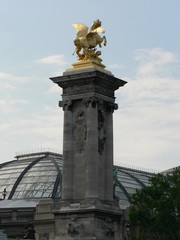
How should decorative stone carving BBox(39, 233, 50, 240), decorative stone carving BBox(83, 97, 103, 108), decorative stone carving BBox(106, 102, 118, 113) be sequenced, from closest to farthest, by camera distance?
decorative stone carving BBox(83, 97, 103, 108) → decorative stone carving BBox(106, 102, 118, 113) → decorative stone carving BBox(39, 233, 50, 240)

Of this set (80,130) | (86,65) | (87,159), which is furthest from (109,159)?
(86,65)

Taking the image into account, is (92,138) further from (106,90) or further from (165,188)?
A: (165,188)

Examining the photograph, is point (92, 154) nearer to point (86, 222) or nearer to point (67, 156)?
point (67, 156)

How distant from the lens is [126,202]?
129m

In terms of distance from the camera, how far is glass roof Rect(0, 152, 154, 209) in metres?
128

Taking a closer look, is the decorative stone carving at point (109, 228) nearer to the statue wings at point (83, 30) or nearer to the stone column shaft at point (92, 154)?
the stone column shaft at point (92, 154)

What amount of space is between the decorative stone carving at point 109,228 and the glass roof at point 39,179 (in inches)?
2682

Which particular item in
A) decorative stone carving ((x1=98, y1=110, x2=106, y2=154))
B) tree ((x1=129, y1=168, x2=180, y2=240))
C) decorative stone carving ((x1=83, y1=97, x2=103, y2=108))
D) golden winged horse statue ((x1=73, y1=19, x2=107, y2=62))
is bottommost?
tree ((x1=129, y1=168, x2=180, y2=240))

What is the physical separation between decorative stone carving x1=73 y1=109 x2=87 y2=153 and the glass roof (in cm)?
6816

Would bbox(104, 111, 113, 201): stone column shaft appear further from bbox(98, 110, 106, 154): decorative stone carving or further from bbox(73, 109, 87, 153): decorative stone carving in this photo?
bbox(73, 109, 87, 153): decorative stone carving

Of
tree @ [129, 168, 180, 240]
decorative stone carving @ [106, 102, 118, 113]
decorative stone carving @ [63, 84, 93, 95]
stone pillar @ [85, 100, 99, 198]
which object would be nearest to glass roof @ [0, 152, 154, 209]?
tree @ [129, 168, 180, 240]

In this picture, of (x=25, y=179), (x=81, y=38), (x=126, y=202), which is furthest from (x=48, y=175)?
(x=81, y=38)

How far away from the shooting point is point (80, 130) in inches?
2197

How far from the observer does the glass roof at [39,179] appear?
5049 inches
